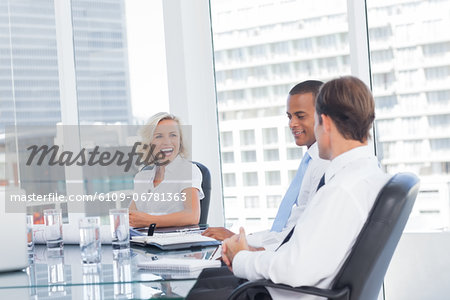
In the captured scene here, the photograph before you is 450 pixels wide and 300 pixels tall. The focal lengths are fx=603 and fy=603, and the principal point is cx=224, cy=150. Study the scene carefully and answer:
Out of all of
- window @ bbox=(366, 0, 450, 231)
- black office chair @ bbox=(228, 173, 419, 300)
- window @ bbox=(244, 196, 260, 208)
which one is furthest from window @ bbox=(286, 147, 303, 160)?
black office chair @ bbox=(228, 173, 419, 300)

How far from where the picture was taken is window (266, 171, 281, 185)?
451cm

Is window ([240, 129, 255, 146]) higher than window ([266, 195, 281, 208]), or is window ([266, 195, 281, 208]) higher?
window ([240, 129, 255, 146])

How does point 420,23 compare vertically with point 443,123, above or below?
above

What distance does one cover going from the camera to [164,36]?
4.68 meters

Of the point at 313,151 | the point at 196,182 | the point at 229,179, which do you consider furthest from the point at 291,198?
the point at 229,179

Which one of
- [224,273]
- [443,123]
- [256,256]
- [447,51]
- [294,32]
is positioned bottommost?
[224,273]

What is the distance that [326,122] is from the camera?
7.04 ft

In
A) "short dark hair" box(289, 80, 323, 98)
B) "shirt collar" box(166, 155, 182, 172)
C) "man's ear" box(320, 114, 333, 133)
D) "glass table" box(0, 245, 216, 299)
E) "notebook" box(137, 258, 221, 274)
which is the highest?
"short dark hair" box(289, 80, 323, 98)

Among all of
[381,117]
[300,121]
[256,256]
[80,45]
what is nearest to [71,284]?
[256,256]

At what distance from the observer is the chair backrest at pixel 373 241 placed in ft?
6.30

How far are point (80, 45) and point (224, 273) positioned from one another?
9.70ft

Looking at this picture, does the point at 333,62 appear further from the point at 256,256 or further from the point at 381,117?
the point at 256,256

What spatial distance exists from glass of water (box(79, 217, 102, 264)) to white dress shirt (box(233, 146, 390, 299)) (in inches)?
25.6

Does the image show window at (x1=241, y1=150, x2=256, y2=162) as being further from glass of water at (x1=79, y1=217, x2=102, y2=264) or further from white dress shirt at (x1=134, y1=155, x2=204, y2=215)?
glass of water at (x1=79, y1=217, x2=102, y2=264)
